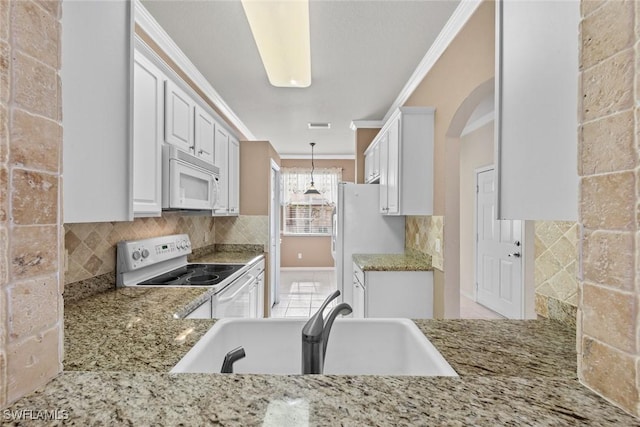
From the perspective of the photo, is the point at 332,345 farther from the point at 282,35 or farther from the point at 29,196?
the point at 282,35

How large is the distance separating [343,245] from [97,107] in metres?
2.84

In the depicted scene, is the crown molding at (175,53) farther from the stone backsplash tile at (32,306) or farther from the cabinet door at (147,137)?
the stone backsplash tile at (32,306)

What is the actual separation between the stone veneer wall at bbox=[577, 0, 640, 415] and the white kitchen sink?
60 centimetres

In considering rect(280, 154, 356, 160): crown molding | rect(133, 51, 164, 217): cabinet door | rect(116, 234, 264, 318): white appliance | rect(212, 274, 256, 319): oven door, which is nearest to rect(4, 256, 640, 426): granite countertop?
rect(116, 234, 264, 318): white appliance

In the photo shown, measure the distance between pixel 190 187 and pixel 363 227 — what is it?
1.92 meters

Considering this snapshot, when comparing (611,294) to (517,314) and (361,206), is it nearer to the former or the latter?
(361,206)

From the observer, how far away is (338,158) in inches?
276

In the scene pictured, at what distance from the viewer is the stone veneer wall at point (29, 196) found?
1.49ft

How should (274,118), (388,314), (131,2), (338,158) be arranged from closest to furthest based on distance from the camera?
(131,2)
(388,314)
(274,118)
(338,158)

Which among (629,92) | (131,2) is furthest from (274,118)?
(629,92)

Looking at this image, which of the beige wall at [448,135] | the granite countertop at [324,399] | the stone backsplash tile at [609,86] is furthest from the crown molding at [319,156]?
the stone backsplash tile at [609,86]

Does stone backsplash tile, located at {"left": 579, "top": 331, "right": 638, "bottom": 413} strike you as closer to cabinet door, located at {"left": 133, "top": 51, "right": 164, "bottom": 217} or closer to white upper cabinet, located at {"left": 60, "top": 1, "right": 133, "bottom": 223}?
white upper cabinet, located at {"left": 60, "top": 1, "right": 133, "bottom": 223}

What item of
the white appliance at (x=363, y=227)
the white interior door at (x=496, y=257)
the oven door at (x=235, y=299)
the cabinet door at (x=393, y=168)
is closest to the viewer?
the oven door at (x=235, y=299)

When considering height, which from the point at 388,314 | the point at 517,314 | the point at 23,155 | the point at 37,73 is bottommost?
the point at 517,314
